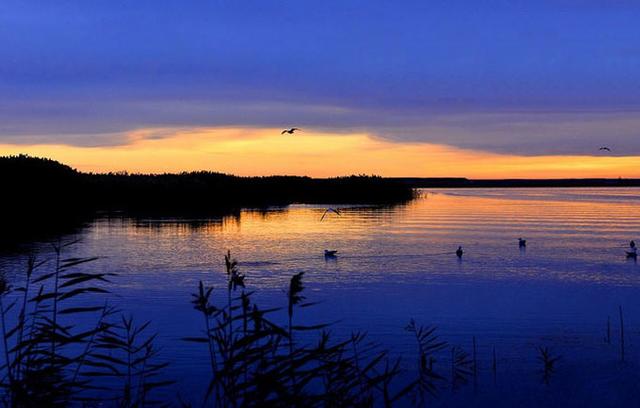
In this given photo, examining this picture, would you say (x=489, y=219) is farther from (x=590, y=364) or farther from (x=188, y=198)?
(x=590, y=364)

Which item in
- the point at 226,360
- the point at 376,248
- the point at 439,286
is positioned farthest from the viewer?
the point at 376,248

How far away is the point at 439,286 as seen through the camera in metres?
23.1

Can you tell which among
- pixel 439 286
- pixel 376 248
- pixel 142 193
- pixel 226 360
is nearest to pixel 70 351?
pixel 226 360

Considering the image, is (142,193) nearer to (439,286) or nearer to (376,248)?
(376,248)

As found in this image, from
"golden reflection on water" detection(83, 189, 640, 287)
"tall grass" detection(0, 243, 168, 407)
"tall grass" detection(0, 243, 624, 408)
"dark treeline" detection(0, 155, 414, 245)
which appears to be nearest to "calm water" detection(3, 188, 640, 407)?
"golden reflection on water" detection(83, 189, 640, 287)

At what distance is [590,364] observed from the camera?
13.5 m

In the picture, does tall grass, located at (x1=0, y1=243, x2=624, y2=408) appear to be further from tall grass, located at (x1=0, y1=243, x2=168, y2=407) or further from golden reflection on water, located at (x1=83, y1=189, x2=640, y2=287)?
golden reflection on water, located at (x1=83, y1=189, x2=640, y2=287)

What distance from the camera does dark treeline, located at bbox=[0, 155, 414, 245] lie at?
58.7 meters

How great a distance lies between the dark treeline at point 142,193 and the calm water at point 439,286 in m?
13.0

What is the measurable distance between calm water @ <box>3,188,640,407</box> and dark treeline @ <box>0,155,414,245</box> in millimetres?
13016

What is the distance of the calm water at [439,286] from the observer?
1300cm

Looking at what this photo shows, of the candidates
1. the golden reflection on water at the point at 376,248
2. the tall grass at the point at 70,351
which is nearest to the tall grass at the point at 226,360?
the tall grass at the point at 70,351

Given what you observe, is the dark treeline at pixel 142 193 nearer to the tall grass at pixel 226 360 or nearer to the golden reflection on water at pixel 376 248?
the golden reflection on water at pixel 376 248

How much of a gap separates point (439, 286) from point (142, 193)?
5534 cm
